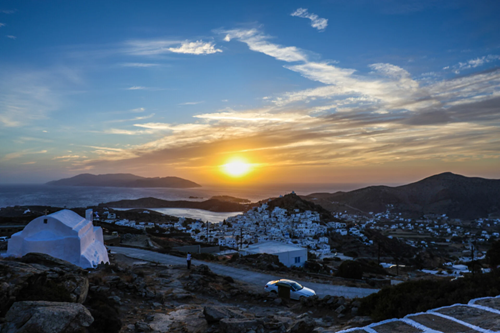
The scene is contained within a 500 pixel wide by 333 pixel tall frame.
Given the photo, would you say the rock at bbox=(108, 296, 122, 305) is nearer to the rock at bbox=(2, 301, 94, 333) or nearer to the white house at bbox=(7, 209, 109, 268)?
the rock at bbox=(2, 301, 94, 333)

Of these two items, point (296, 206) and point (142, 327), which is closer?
point (142, 327)

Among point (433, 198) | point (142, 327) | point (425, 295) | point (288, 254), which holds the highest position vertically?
point (425, 295)

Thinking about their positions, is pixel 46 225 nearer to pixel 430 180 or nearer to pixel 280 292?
pixel 280 292

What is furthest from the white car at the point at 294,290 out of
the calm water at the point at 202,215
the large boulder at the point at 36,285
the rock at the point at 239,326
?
the calm water at the point at 202,215

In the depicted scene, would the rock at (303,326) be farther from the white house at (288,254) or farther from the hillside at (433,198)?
the hillside at (433,198)

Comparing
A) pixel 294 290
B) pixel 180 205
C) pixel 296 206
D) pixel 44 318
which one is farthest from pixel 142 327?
pixel 180 205

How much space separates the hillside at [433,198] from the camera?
443 feet

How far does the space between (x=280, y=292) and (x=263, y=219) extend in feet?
253

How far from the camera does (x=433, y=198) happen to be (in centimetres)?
14812

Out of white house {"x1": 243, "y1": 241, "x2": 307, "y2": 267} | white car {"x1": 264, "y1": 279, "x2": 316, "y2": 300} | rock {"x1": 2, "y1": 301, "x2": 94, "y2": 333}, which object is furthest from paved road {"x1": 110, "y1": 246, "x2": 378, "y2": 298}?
white house {"x1": 243, "y1": 241, "x2": 307, "y2": 267}

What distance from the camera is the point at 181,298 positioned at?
1246cm

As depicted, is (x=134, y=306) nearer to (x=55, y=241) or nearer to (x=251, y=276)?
(x=55, y=241)

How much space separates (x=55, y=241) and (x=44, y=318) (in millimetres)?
11709

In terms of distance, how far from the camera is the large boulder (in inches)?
270
